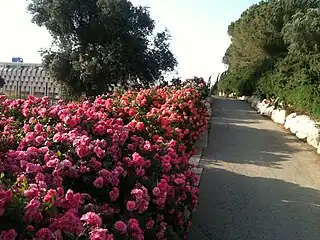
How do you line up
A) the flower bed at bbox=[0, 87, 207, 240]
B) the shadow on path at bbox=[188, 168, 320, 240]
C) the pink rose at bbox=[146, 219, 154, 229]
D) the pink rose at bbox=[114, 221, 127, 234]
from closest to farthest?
the flower bed at bbox=[0, 87, 207, 240] → the pink rose at bbox=[114, 221, 127, 234] → the pink rose at bbox=[146, 219, 154, 229] → the shadow on path at bbox=[188, 168, 320, 240]

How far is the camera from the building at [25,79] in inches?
648

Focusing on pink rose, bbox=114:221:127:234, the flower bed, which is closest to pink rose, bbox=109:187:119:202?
the flower bed

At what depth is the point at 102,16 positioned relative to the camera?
45.3 ft

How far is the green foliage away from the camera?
435 inches

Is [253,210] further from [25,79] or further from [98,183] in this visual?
[25,79]

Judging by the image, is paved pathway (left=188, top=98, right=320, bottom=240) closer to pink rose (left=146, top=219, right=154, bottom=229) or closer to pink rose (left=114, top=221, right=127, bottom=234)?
pink rose (left=146, top=219, right=154, bottom=229)

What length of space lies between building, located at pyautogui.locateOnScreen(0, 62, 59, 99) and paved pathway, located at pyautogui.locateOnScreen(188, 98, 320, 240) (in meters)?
9.05

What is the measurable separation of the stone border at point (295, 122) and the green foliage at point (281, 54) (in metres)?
0.25

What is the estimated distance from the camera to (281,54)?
1928cm

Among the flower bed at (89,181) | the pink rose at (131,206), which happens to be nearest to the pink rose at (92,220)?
the flower bed at (89,181)

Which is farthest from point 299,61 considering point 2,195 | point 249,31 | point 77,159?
point 2,195

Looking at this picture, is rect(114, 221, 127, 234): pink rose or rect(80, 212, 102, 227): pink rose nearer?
rect(80, 212, 102, 227): pink rose

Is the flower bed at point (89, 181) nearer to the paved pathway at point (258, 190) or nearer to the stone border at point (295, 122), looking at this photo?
the paved pathway at point (258, 190)

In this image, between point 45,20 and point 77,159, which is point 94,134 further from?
point 45,20
